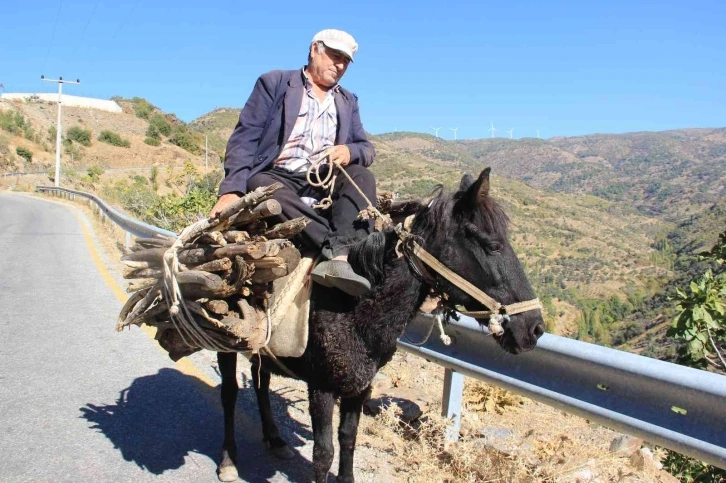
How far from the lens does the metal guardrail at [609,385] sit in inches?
96.0

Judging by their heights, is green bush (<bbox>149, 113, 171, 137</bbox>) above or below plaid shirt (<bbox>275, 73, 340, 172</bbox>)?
above

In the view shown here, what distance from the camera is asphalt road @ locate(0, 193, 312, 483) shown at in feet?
13.0

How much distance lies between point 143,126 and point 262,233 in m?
82.7

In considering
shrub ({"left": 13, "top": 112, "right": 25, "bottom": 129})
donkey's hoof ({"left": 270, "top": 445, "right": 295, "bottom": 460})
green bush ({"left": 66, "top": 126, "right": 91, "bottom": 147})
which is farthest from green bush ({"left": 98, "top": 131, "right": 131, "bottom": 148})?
donkey's hoof ({"left": 270, "top": 445, "right": 295, "bottom": 460})

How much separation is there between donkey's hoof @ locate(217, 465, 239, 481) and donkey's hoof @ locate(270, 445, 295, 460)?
0.38 metres

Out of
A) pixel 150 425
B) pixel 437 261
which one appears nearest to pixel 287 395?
pixel 150 425

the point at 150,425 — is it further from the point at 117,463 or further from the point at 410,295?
the point at 410,295

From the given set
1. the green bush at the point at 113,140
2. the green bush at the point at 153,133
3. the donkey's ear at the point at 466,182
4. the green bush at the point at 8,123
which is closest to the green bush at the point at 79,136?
the green bush at the point at 113,140

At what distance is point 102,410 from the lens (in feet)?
15.9

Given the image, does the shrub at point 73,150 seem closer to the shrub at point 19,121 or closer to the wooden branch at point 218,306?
the shrub at point 19,121

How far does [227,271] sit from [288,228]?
404 millimetres

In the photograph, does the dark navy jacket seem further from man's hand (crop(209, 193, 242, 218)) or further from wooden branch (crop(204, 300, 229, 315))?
wooden branch (crop(204, 300, 229, 315))

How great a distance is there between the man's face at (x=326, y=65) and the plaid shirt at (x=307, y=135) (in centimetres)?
7

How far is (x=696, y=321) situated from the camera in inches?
196
